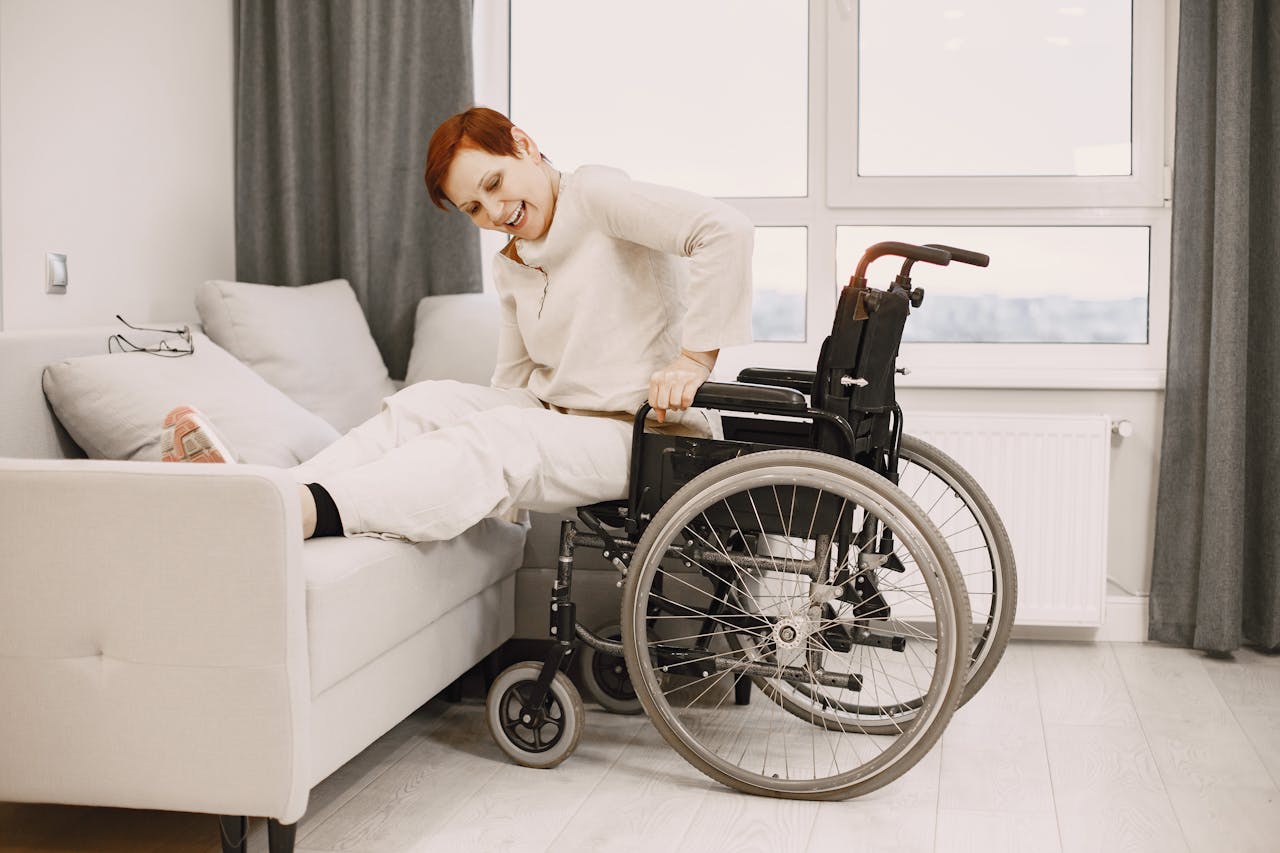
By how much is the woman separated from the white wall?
72cm

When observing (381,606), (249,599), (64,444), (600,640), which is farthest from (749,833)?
(64,444)

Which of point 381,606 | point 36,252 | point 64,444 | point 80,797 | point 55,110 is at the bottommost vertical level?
point 80,797

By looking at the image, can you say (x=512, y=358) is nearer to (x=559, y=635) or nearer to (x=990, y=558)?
(x=559, y=635)

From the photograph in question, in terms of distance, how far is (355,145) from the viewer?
3.12 metres

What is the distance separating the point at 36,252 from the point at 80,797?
114 centimetres

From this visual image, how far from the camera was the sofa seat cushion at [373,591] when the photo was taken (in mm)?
1684

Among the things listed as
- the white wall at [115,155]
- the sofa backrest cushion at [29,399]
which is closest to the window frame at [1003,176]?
the white wall at [115,155]

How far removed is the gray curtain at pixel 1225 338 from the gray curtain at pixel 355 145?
1695mm

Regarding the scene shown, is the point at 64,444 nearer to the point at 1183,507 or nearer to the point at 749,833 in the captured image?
the point at 749,833

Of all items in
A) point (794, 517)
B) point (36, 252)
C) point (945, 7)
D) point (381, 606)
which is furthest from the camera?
point (945, 7)

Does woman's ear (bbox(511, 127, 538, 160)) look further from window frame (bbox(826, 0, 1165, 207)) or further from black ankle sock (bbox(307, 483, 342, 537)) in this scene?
window frame (bbox(826, 0, 1165, 207))

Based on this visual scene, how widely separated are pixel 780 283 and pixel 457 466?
5.04 feet

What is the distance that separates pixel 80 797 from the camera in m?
1.65

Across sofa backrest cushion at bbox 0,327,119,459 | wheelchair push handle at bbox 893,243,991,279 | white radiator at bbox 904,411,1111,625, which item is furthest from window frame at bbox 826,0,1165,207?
sofa backrest cushion at bbox 0,327,119,459
